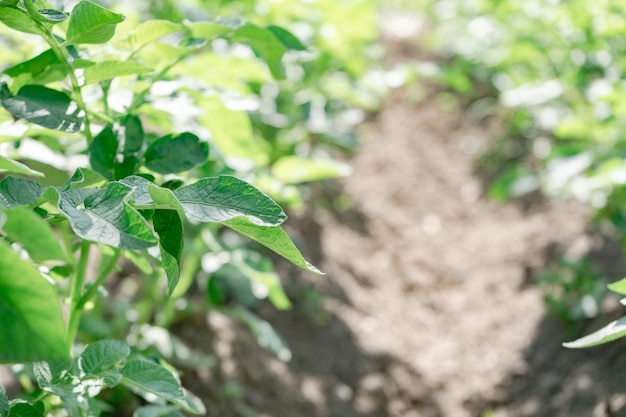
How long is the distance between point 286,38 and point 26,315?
2.67 ft

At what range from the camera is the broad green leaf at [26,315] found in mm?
756

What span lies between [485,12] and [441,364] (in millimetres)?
3041

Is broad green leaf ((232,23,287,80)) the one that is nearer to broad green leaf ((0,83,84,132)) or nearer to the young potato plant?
the young potato plant

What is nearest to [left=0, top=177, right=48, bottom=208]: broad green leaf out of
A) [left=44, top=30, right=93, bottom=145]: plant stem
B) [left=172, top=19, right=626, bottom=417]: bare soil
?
[left=44, top=30, right=93, bottom=145]: plant stem

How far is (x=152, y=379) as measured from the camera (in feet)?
3.69

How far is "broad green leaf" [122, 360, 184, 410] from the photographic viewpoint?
3.60 feet

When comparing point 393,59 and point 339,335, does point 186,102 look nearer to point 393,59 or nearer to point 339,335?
point 339,335

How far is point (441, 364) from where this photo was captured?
2.88m

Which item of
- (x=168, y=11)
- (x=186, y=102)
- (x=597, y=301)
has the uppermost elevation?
(x=186, y=102)

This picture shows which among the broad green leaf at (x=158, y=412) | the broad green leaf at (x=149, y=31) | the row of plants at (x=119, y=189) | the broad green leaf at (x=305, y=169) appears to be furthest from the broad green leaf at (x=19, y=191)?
the broad green leaf at (x=305, y=169)

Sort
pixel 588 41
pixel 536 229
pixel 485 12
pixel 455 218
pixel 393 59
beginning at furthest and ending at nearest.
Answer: pixel 393 59 < pixel 485 12 < pixel 455 218 < pixel 536 229 < pixel 588 41

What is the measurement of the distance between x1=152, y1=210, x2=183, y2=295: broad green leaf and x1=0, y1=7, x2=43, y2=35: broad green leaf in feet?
1.12

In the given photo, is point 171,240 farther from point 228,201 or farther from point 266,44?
point 266,44

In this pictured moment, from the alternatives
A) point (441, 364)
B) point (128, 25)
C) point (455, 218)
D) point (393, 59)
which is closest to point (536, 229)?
point (455, 218)
